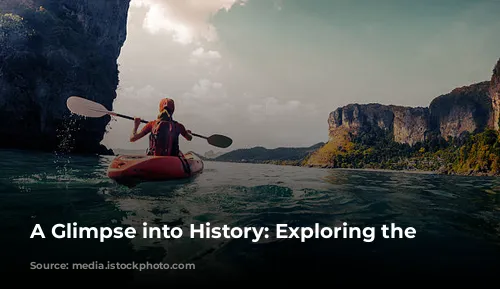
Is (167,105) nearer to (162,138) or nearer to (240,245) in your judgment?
(162,138)

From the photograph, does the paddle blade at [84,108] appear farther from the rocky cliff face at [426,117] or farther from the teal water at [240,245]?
the rocky cliff face at [426,117]

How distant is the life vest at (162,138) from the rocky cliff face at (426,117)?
462ft

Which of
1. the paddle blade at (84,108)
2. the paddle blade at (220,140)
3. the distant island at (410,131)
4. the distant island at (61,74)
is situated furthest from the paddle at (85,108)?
the distant island at (410,131)

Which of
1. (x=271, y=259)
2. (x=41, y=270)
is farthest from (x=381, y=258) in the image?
(x=41, y=270)

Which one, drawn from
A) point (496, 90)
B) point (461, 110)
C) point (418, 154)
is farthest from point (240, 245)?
point (461, 110)

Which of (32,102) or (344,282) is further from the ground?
(32,102)

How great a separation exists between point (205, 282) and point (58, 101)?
139 ft

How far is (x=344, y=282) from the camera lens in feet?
9.00

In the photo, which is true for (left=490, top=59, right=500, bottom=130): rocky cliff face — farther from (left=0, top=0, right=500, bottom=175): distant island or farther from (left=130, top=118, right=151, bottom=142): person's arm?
(left=130, top=118, right=151, bottom=142): person's arm

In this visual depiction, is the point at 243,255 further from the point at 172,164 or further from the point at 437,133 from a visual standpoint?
the point at 437,133

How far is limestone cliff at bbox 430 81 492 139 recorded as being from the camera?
118 metres

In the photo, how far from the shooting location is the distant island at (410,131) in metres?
103

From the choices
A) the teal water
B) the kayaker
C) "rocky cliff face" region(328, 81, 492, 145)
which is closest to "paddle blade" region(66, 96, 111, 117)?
the kayaker

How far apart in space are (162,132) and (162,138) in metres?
0.21
